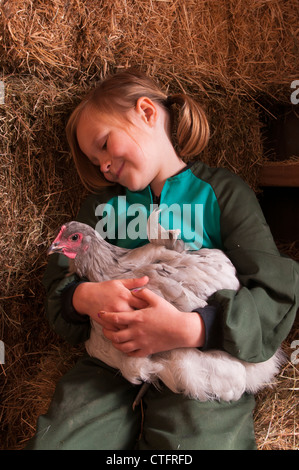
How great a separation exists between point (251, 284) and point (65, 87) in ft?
3.32

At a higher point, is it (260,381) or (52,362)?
(260,381)

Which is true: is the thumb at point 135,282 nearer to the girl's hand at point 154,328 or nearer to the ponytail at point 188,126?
the girl's hand at point 154,328

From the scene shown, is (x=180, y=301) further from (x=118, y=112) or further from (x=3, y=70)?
(x=3, y=70)

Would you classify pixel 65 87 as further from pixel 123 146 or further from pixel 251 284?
pixel 251 284

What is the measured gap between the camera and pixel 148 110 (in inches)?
53.0

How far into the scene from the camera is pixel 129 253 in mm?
1214

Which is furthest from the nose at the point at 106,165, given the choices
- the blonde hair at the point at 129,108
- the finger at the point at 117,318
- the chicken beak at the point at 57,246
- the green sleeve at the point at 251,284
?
the finger at the point at 117,318

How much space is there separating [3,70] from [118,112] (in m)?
0.51

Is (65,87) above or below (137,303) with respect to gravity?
Result: above

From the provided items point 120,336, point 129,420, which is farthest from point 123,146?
point 129,420

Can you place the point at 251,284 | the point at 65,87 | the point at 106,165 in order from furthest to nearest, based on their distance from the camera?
the point at 65,87
the point at 106,165
the point at 251,284

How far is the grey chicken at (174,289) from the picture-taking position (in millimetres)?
1034

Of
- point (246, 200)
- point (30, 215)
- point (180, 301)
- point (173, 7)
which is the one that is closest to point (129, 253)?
point (180, 301)

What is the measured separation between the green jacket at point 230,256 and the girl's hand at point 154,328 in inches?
3.4
